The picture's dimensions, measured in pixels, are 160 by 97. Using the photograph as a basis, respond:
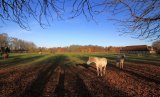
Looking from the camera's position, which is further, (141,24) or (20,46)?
(20,46)

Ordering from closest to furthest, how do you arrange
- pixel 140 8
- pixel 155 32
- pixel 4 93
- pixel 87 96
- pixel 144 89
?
pixel 140 8 < pixel 155 32 < pixel 87 96 < pixel 4 93 < pixel 144 89

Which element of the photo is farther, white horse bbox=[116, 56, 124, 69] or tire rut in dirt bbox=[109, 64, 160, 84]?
white horse bbox=[116, 56, 124, 69]

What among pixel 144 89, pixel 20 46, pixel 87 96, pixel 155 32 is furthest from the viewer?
pixel 20 46

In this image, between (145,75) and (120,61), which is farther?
(120,61)

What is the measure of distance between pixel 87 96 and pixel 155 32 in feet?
16.1

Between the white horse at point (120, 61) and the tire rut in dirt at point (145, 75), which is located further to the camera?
the white horse at point (120, 61)

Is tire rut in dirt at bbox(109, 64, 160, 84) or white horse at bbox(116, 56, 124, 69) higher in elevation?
white horse at bbox(116, 56, 124, 69)

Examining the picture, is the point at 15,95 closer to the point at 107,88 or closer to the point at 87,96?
the point at 87,96

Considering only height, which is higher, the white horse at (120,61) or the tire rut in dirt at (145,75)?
the white horse at (120,61)

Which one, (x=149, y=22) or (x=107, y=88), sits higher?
(x=149, y=22)

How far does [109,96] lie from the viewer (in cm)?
923

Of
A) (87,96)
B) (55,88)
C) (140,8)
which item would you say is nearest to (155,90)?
(87,96)

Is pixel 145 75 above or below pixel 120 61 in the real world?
below

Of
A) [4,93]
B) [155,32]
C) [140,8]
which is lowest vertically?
[4,93]
